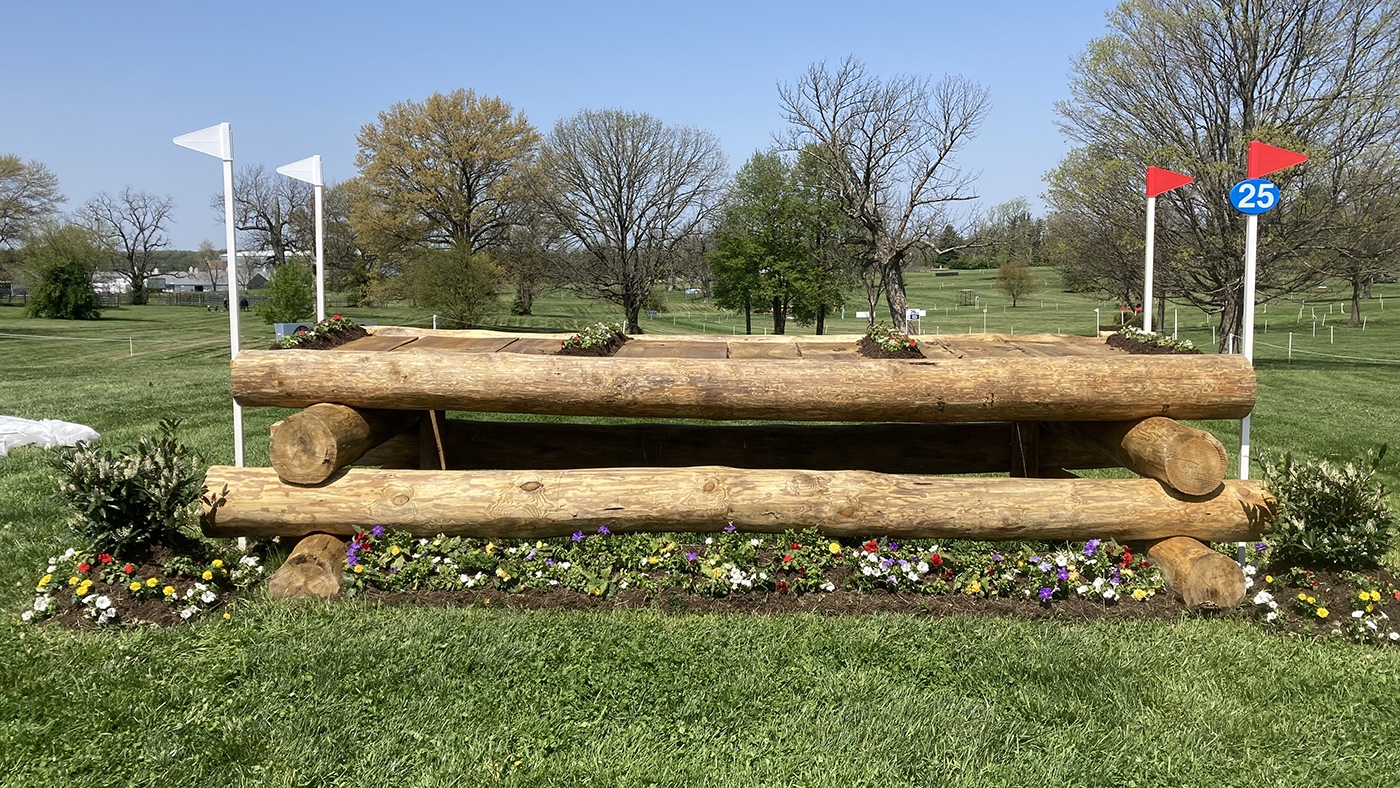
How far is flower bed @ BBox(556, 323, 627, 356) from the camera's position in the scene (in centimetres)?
532

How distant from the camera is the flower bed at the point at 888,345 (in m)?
5.26

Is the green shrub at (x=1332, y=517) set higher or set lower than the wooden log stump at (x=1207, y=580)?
higher

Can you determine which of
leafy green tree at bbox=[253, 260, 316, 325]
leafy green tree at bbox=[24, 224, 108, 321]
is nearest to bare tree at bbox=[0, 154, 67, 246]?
leafy green tree at bbox=[24, 224, 108, 321]

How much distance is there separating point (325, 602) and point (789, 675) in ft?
8.51

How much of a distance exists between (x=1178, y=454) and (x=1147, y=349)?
92cm

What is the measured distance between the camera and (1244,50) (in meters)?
17.3

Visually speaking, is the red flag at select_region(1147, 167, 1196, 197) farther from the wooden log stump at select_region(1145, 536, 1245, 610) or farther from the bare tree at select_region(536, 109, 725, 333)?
the bare tree at select_region(536, 109, 725, 333)

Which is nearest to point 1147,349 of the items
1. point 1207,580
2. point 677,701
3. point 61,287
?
point 1207,580

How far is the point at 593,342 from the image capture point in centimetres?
540

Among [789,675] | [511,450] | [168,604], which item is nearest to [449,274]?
[511,450]

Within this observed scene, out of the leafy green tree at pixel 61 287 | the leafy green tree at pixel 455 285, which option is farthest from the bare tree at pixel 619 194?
the leafy green tree at pixel 61 287

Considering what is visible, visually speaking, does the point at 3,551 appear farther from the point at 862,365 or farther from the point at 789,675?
the point at 862,365

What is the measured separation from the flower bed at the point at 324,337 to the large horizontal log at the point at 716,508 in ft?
2.71

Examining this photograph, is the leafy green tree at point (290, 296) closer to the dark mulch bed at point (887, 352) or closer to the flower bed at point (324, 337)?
the flower bed at point (324, 337)
